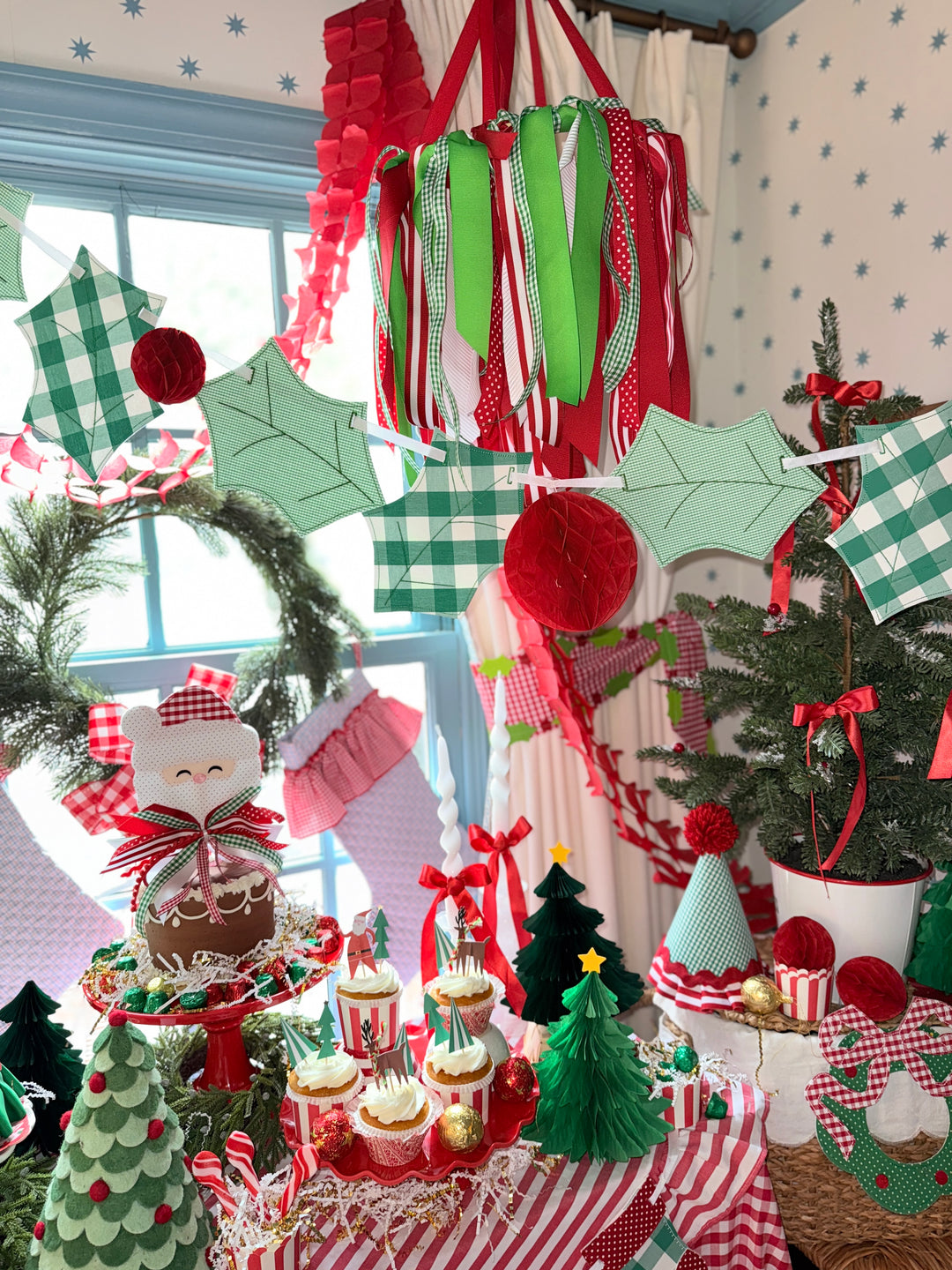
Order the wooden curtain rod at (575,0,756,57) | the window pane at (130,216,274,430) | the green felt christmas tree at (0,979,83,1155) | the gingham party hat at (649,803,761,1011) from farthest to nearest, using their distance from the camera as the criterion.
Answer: the wooden curtain rod at (575,0,756,57), the window pane at (130,216,274,430), the gingham party hat at (649,803,761,1011), the green felt christmas tree at (0,979,83,1155)

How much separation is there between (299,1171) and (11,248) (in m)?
0.93

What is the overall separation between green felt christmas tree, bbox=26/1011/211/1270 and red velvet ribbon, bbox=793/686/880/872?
896 mm

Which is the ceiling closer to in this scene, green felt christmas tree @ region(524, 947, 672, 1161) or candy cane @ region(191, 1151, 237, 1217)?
green felt christmas tree @ region(524, 947, 672, 1161)

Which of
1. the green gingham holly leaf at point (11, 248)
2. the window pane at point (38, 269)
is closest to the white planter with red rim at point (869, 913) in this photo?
the green gingham holly leaf at point (11, 248)

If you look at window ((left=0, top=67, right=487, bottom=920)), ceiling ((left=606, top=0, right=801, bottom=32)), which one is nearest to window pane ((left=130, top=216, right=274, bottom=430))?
window ((left=0, top=67, right=487, bottom=920))

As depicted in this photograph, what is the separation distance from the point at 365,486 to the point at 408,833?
101 cm

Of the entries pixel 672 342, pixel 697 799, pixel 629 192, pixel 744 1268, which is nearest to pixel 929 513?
pixel 672 342

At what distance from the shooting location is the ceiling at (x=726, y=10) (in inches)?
69.7

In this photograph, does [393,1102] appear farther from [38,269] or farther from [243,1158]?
[38,269]

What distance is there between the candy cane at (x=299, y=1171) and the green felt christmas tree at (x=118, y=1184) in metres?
0.08

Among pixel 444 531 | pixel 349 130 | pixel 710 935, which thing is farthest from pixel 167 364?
pixel 710 935

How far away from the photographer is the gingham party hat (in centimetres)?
135

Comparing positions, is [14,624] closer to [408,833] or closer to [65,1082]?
[65,1082]

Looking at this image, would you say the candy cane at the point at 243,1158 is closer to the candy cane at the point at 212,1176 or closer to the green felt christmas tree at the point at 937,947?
the candy cane at the point at 212,1176
